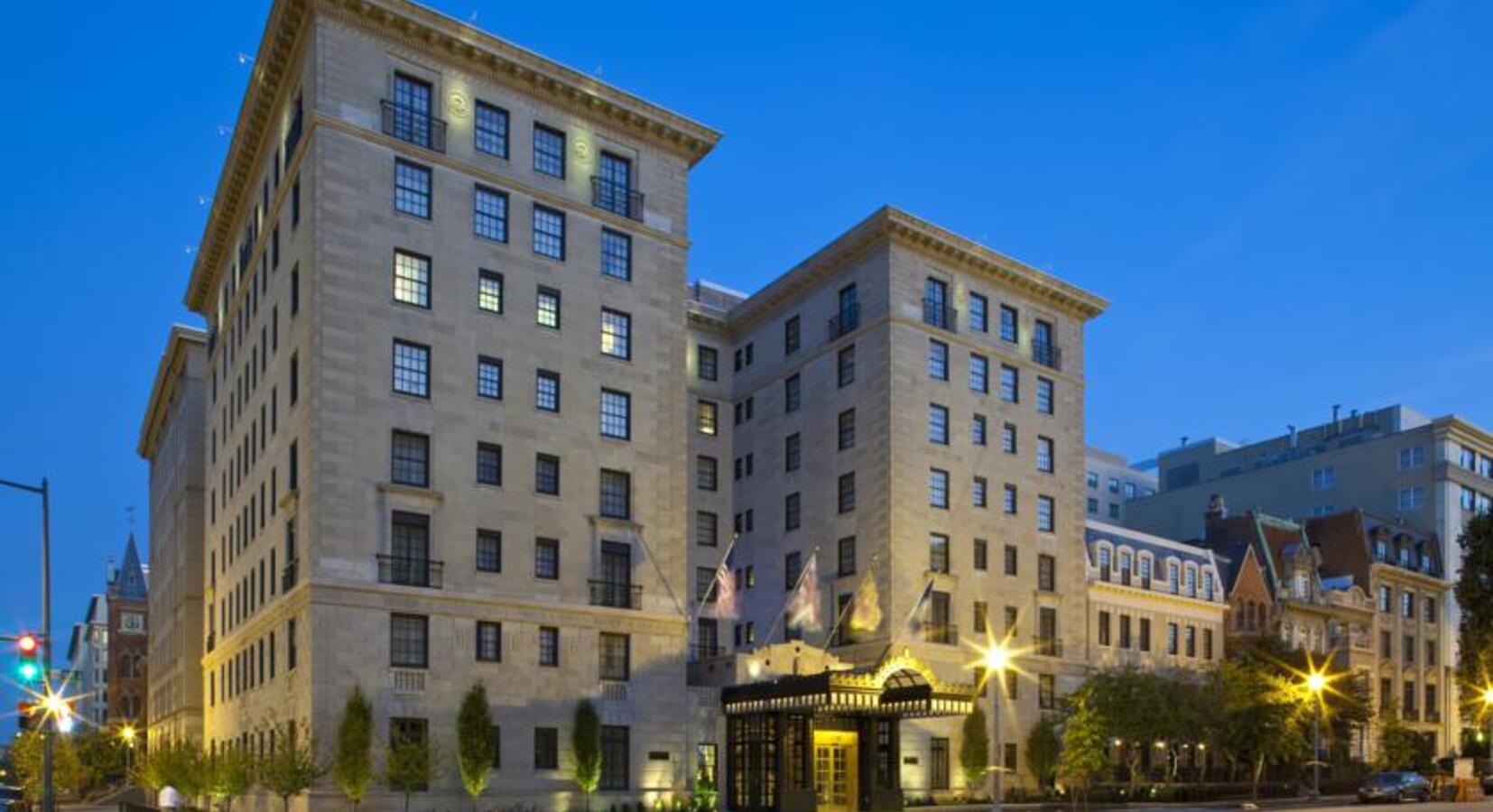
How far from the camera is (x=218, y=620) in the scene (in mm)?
63594

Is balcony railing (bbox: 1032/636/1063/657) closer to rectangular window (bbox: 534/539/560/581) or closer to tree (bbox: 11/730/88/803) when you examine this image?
rectangular window (bbox: 534/539/560/581)

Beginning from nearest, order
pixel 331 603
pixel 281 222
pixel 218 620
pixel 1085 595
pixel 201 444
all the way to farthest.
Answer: pixel 331 603, pixel 281 222, pixel 218 620, pixel 1085 595, pixel 201 444

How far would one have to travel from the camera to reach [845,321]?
6756cm

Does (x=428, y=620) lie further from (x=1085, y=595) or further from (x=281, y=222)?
(x=1085, y=595)

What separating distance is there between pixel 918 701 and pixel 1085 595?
71.2 feet

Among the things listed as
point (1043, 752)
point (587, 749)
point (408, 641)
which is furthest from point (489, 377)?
point (1043, 752)

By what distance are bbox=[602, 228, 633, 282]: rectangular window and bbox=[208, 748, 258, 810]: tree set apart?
22667mm

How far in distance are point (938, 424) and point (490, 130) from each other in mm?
27448

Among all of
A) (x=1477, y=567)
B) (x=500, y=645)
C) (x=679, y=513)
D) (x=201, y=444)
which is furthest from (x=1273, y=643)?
(x=201, y=444)

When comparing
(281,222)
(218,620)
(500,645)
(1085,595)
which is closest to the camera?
(500,645)

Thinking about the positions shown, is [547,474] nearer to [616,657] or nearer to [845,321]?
[616,657]

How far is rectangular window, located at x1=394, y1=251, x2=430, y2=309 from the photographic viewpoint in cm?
4722

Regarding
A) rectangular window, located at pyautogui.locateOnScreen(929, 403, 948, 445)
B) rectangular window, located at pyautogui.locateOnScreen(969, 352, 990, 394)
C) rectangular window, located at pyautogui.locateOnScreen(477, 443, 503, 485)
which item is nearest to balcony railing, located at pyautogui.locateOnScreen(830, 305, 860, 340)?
rectangular window, located at pyautogui.locateOnScreen(929, 403, 948, 445)

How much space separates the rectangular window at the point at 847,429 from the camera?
65812 millimetres
